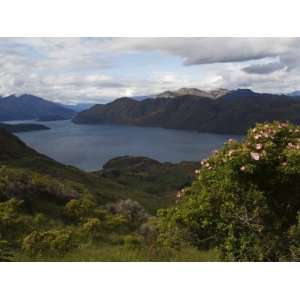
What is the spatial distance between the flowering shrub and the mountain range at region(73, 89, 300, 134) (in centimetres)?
297

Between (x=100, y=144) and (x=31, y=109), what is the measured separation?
6.02ft

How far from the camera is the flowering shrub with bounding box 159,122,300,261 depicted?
737cm

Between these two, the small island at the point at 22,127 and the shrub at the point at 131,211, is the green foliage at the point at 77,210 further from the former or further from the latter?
the small island at the point at 22,127

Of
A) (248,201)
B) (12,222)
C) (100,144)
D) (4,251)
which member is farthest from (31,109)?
(248,201)

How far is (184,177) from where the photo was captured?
37.3ft

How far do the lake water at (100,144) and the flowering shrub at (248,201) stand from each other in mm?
3518

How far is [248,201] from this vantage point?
7484 millimetres

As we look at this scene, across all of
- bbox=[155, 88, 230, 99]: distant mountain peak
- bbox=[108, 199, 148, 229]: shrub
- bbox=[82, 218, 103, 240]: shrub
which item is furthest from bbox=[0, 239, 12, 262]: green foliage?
bbox=[155, 88, 230, 99]: distant mountain peak

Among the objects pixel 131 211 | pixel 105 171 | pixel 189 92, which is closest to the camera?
pixel 131 211

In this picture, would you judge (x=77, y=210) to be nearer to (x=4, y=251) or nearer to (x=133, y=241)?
(x=133, y=241)

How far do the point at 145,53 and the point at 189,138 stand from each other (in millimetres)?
2732
